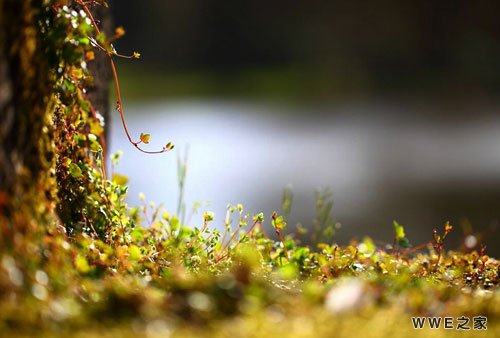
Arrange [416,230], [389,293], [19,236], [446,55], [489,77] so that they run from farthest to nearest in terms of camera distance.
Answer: [446,55]
[489,77]
[416,230]
[389,293]
[19,236]

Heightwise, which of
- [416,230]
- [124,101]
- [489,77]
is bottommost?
[416,230]

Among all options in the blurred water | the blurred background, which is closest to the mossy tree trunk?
the blurred background

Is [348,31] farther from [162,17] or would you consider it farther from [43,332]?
[43,332]

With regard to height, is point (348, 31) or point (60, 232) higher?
point (348, 31)

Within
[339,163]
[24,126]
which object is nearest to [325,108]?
[339,163]

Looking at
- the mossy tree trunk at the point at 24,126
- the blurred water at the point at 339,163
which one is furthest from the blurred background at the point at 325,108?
the mossy tree trunk at the point at 24,126

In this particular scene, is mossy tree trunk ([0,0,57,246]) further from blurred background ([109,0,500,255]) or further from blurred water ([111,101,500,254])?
blurred water ([111,101,500,254])

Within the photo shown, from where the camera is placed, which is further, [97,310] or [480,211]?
[480,211]

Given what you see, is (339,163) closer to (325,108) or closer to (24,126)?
(325,108)

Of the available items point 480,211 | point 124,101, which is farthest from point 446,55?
point 480,211
